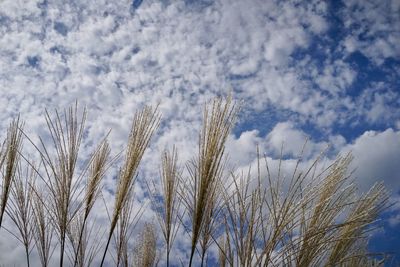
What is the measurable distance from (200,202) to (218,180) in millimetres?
162

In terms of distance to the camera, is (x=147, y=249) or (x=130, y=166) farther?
(x=147, y=249)

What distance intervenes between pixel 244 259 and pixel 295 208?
36 centimetres

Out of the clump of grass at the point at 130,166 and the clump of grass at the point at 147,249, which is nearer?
the clump of grass at the point at 130,166

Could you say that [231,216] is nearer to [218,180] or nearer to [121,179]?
[218,180]

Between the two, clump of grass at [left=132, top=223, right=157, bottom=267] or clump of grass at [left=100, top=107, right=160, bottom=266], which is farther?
clump of grass at [left=132, top=223, right=157, bottom=267]

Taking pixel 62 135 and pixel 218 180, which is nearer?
pixel 218 180

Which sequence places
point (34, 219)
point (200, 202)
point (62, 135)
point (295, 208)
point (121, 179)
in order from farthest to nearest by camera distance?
point (34, 219) < point (62, 135) < point (121, 179) < point (200, 202) < point (295, 208)

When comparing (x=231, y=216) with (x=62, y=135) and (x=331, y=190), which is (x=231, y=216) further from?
(x=62, y=135)

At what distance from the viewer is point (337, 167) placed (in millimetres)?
2102

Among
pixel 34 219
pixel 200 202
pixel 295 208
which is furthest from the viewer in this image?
pixel 34 219

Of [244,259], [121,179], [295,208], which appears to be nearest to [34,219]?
[121,179]

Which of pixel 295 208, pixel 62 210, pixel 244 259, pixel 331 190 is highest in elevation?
pixel 62 210

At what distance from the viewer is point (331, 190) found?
2.15 meters

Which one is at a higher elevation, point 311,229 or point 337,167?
point 337,167
